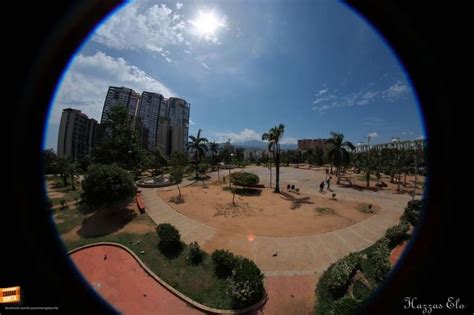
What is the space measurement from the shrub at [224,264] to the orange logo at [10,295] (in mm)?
6523

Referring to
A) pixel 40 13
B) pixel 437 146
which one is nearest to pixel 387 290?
pixel 437 146

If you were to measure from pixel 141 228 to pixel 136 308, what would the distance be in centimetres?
710

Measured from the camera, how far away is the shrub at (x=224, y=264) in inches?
317

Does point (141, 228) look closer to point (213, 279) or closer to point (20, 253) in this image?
point (213, 279)

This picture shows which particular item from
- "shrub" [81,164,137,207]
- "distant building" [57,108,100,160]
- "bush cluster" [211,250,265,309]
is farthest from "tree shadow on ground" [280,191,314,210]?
"distant building" [57,108,100,160]

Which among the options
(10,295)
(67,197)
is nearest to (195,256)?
(10,295)

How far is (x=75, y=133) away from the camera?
59719 mm

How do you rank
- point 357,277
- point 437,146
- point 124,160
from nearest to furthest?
point 437,146, point 357,277, point 124,160

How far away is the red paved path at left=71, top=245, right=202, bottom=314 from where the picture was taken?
21.0 ft

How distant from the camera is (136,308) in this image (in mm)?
6359

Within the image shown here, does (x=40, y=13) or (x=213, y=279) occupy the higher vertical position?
(x=40, y=13)

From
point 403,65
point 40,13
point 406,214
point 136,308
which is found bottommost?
point 136,308

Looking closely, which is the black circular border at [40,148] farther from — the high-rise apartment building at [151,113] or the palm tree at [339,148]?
the high-rise apartment building at [151,113]

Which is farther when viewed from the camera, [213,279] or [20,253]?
[213,279]
